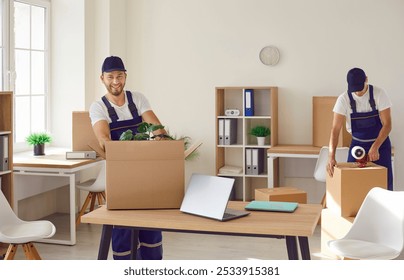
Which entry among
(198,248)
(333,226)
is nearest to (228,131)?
(198,248)

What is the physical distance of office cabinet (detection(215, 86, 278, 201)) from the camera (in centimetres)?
740

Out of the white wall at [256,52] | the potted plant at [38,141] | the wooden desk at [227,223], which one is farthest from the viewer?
the white wall at [256,52]

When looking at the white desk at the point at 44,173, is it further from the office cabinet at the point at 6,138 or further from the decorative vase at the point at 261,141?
the decorative vase at the point at 261,141

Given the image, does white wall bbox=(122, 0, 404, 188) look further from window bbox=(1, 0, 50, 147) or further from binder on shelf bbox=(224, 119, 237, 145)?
window bbox=(1, 0, 50, 147)

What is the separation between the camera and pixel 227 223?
10.0 feet

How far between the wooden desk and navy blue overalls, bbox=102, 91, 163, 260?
555 millimetres

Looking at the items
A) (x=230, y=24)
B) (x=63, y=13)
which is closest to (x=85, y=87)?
(x=63, y=13)

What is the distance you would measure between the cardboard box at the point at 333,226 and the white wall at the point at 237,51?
2815 millimetres

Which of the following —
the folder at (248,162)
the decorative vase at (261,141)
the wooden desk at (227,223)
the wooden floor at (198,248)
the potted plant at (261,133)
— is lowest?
the wooden floor at (198,248)

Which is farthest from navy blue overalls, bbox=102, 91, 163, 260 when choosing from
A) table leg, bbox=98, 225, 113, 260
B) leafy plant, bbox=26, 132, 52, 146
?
leafy plant, bbox=26, 132, 52, 146

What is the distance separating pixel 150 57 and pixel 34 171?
8.82 ft

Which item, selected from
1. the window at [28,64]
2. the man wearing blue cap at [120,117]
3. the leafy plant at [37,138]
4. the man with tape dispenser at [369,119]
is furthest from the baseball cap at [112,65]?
the window at [28,64]

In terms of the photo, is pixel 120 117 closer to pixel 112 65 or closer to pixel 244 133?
pixel 112 65

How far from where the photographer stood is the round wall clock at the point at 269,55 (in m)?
7.50
